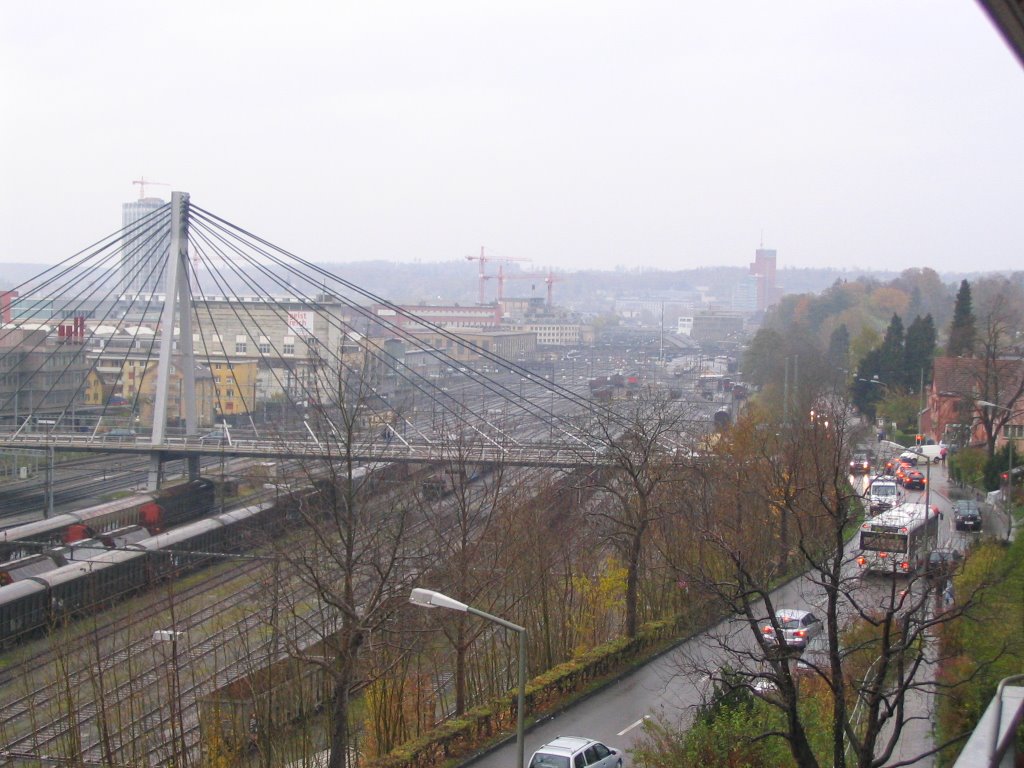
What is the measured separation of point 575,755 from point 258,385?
16.6 meters

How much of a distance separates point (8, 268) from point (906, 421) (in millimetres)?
55300

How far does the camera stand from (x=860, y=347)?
24.6 m

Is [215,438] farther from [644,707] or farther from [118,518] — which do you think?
[644,707]

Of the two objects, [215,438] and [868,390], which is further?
[868,390]

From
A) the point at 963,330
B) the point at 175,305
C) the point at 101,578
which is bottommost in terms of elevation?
the point at 101,578

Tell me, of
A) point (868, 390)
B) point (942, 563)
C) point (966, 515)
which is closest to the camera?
point (942, 563)

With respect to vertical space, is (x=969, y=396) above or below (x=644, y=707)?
above

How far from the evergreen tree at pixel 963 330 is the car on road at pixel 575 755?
14.6 m

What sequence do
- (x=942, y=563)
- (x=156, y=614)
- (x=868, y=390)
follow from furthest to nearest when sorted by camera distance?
1. (x=868, y=390)
2. (x=156, y=614)
3. (x=942, y=563)

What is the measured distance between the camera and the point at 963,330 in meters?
18.5

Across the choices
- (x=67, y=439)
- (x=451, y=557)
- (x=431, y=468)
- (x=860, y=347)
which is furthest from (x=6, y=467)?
(x=860, y=347)

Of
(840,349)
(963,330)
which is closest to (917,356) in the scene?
(963,330)

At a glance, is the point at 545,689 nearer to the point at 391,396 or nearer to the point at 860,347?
the point at 391,396

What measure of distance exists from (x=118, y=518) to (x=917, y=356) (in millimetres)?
13833
